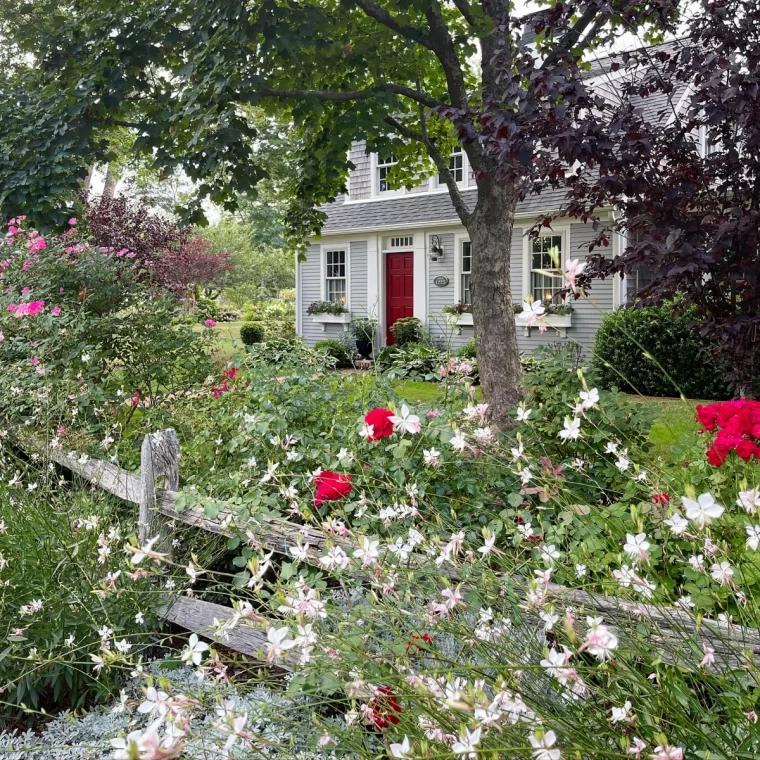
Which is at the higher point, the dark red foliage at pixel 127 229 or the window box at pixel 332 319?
the dark red foliage at pixel 127 229

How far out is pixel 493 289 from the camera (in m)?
6.20

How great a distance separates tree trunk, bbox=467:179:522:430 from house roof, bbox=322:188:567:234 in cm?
710

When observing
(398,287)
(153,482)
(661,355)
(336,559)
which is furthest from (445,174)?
(398,287)

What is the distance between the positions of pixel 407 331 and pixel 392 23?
866cm

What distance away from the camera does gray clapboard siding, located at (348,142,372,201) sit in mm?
16312

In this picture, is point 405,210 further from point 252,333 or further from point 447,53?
point 447,53

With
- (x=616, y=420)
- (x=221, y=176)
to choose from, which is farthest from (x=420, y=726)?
(x=221, y=176)

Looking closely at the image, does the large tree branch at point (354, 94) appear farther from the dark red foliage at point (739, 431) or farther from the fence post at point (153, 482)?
the dark red foliage at point (739, 431)

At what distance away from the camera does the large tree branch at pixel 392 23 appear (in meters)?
5.88

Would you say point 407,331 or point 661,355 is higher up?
point 407,331

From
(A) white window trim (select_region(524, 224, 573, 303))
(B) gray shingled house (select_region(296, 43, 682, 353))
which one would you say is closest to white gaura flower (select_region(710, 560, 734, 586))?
(B) gray shingled house (select_region(296, 43, 682, 353))

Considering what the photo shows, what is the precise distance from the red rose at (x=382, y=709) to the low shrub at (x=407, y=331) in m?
12.6

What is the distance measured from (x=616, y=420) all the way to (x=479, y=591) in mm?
1850

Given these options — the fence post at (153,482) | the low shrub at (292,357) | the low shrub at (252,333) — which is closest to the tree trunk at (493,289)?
the low shrub at (292,357)
